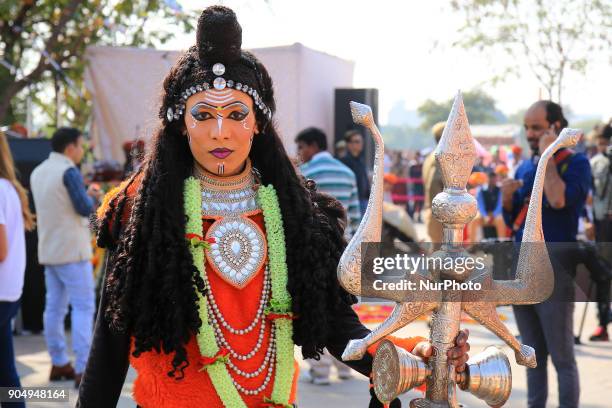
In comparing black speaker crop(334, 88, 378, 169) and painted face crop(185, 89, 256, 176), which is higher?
black speaker crop(334, 88, 378, 169)

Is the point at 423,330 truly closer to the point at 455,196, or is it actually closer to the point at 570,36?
the point at 455,196

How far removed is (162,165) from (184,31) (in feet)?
24.2

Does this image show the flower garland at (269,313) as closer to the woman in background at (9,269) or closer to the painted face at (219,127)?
the painted face at (219,127)

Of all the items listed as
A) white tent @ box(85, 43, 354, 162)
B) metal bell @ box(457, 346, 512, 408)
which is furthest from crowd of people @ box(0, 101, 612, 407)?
metal bell @ box(457, 346, 512, 408)

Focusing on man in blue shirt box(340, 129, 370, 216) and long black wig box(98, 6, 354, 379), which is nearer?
long black wig box(98, 6, 354, 379)

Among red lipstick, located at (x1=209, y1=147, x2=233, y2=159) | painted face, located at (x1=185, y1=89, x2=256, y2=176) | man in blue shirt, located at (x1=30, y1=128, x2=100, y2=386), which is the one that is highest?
painted face, located at (x1=185, y1=89, x2=256, y2=176)

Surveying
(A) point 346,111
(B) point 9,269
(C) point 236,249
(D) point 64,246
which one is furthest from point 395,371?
(A) point 346,111

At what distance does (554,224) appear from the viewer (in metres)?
4.40

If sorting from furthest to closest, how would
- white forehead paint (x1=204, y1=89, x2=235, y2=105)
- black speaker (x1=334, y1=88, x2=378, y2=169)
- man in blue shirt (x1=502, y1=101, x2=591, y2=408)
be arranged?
black speaker (x1=334, y1=88, x2=378, y2=169) < man in blue shirt (x1=502, y1=101, x2=591, y2=408) < white forehead paint (x1=204, y1=89, x2=235, y2=105)

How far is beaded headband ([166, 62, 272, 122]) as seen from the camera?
7.35 ft

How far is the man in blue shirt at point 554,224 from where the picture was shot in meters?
4.23

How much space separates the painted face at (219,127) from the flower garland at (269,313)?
0.33 ft

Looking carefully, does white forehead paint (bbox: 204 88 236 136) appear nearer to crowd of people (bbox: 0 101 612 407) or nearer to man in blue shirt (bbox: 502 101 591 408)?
crowd of people (bbox: 0 101 612 407)

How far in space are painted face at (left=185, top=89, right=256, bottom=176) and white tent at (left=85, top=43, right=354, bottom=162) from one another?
21.6ft
